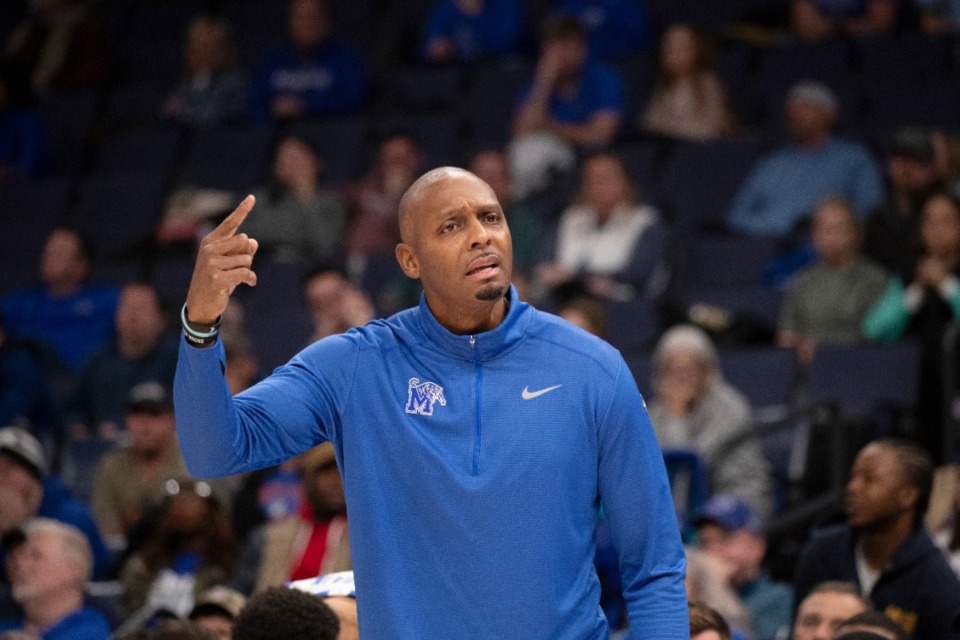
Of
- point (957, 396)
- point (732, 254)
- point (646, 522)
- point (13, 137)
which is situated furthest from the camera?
point (13, 137)

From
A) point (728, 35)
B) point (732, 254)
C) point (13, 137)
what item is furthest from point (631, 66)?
point (13, 137)

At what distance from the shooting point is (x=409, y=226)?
264cm

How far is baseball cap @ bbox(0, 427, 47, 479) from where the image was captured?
5977 mm

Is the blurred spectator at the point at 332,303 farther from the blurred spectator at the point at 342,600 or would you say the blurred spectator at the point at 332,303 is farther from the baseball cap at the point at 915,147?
the blurred spectator at the point at 342,600

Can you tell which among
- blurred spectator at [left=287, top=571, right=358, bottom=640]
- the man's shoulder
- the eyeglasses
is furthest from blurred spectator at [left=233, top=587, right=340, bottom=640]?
the eyeglasses

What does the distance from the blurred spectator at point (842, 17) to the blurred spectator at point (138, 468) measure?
4.23 meters

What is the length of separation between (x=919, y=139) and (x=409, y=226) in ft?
16.4

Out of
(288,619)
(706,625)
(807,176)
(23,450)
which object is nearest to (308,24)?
(807,176)

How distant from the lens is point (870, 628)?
368 cm

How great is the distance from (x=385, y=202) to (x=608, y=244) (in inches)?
55.1

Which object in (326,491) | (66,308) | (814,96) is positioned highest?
(814,96)

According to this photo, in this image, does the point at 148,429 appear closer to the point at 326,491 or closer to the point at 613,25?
the point at 326,491

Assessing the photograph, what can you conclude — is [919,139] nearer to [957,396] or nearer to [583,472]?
[957,396]

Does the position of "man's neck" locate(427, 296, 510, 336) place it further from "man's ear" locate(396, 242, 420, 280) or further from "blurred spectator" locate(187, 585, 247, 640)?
"blurred spectator" locate(187, 585, 247, 640)
